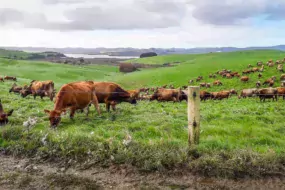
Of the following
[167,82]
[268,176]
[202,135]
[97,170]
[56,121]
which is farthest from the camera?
[167,82]

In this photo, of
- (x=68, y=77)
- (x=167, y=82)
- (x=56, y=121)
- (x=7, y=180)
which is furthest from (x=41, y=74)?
(x=7, y=180)

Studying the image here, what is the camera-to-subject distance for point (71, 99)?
A: 11586mm

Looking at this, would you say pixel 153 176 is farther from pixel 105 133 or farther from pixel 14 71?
pixel 14 71

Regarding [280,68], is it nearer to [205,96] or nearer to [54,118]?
[205,96]

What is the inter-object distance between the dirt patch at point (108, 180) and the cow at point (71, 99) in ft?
10.8

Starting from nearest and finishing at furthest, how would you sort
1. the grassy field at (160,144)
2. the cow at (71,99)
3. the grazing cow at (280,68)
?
1. the grassy field at (160,144)
2. the cow at (71,99)
3. the grazing cow at (280,68)

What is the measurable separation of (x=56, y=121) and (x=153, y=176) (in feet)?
16.2

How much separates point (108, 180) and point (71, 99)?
224 inches

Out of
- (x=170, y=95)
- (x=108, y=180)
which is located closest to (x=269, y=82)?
(x=170, y=95)

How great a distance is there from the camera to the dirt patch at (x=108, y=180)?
244 inches

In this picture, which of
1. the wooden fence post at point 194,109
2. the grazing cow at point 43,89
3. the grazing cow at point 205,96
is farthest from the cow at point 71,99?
the grazing cow at point 205,96

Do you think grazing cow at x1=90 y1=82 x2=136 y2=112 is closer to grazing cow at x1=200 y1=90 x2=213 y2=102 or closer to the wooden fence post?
the wooden fence post

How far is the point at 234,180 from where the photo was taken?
6352mm

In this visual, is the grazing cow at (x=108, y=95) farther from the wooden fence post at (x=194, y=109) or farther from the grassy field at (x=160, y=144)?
the wooden fence post at (x=194, y=109)
